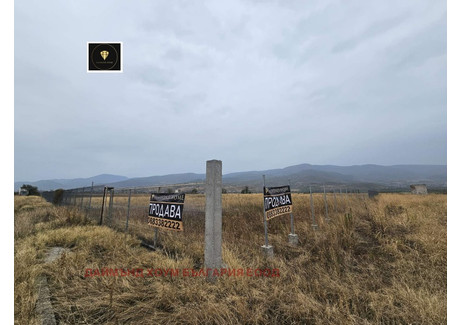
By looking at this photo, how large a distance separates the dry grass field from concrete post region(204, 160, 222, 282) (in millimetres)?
366

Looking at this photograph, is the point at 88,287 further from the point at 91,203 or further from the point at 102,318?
the point at 91,203

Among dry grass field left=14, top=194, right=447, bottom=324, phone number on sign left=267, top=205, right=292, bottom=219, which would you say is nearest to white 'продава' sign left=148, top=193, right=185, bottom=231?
dry grass field left=14, top=194, right=447, bottom=324

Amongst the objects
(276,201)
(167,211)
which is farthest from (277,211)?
(167,211)

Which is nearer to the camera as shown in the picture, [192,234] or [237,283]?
[237,283]

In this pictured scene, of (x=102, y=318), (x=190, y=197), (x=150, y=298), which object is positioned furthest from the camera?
(x=190, y=197)

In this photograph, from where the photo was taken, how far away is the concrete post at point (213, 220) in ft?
13.8

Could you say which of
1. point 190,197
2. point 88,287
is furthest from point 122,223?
point 88,287

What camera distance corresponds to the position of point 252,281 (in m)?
3.97

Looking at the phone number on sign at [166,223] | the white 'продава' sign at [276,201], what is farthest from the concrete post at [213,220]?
the white 'продава' sign at [276,201]

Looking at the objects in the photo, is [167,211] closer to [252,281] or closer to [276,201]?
[252,281]

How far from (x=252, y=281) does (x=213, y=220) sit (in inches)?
52.5

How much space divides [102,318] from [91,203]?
36.2 ft

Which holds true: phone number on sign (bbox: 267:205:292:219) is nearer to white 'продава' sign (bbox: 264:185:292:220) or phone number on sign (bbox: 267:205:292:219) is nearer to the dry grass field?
white 'продава' sign (bbox: 264:185:292:220)

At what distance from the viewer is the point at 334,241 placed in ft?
20.7
